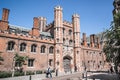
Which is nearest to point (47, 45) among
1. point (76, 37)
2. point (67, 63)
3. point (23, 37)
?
point (23, 37)

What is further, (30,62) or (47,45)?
(47,45)

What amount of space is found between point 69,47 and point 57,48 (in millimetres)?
4541

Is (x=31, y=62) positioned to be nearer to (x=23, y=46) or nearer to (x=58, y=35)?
(x=23, y=46)

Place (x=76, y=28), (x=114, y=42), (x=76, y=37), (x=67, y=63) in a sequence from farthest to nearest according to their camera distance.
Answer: (x=76, y=28) < (x=76, y=37) < (x=67, y=63) < (x=114, y=42)

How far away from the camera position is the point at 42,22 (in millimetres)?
46750

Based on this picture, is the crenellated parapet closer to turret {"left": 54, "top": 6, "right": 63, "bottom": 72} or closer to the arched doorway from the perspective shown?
turret {"left": 54, "top": 6, "right": 63, "bottom": 72}

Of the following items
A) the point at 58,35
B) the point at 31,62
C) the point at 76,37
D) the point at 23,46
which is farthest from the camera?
the point at 76,37

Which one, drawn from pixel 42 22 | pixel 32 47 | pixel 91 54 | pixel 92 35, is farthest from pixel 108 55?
pixel 42 22

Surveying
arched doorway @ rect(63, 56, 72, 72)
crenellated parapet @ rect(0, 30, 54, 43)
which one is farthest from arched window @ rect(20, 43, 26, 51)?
arched doorway @ rect(63, 56, 72, 72)

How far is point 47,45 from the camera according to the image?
31.0 meters

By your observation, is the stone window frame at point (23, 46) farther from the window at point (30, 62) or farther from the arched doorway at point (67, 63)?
the arched doorway at point (67, 63)

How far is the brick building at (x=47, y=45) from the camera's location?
82.7ft

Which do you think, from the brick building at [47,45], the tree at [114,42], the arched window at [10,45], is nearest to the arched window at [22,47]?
the brick building at [47,45]

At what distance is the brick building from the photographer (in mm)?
25197
